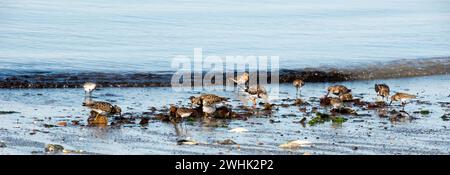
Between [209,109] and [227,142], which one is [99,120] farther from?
[227,142]

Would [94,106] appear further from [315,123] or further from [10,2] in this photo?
[10,2]

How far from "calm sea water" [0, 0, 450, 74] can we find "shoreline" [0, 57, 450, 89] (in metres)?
0.64

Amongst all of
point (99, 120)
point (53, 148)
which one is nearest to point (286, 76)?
point (99, 120)

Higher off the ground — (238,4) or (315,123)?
(238,4)

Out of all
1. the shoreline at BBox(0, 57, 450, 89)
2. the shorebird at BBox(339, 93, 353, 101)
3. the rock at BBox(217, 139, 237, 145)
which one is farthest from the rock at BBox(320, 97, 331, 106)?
the rock at BBox(217, 139, 237, 145)

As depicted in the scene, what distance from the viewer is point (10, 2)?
2966cm

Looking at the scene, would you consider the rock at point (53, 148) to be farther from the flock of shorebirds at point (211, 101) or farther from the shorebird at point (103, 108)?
the shorebird at point (103, 108)

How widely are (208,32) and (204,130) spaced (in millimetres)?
11816

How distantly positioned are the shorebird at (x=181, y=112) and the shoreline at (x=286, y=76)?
3390mm

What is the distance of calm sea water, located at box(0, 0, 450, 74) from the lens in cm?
1911

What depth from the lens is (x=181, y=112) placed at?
12102mm

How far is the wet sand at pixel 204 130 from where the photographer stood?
10.4 m

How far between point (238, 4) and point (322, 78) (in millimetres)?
13783
